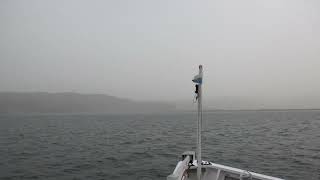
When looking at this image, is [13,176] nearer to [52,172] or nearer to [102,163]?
[52,172]

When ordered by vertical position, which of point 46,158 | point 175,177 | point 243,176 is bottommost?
point 46,158

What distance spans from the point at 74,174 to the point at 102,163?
4.16 meters

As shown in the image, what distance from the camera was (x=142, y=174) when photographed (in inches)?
786

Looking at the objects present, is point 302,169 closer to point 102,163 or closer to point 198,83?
point 102,163

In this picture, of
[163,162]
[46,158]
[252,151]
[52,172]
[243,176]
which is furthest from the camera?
[252,151]

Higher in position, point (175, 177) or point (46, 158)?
point (175, 177)

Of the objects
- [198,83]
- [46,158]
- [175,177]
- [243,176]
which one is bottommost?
[46,158]

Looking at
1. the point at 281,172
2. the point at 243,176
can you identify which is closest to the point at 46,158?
the point at 281,172

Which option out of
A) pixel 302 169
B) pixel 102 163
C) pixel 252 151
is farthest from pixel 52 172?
pixel 252 151

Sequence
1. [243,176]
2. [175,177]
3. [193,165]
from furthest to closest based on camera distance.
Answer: [193,165] → [243,176] → [175,177]

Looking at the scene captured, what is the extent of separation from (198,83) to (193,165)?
12.0 ft

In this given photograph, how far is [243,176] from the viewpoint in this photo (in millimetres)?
10438

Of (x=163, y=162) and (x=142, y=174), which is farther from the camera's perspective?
(x=163, y=162)

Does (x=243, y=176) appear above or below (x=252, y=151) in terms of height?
above
